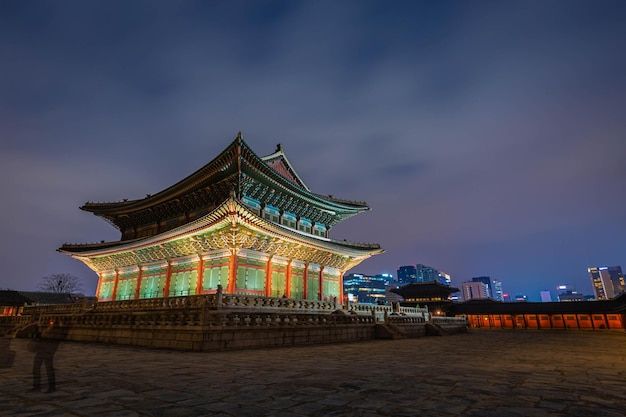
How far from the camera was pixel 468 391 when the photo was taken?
458cm

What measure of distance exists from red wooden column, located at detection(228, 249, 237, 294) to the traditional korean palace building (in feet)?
0.21

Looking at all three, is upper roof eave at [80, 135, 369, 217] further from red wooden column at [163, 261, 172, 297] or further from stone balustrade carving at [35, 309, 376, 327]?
stone balustrade carving at [35, 309, 376, 327]

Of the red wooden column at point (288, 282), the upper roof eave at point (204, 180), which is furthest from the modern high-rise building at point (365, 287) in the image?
the red wooden column at point (288, 282)

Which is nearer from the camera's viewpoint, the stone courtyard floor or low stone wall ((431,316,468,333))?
the stone courtyard floor

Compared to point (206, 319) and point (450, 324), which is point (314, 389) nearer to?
point (206, 319)

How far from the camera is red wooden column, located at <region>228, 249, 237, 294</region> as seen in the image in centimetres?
2048

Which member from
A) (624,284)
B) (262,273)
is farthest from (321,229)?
(624,284)

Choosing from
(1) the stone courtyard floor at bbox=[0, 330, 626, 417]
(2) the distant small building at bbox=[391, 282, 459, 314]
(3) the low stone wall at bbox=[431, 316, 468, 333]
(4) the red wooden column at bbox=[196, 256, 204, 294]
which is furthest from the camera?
(2) the distant small building at bbox=[391, 282, 459, 314]

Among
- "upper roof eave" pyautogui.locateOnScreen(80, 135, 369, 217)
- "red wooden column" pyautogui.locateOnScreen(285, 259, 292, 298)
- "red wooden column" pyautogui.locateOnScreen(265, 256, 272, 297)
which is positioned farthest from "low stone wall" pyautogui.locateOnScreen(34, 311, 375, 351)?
Result: "upper roof eave" pyautogui.locateOnScreen(80, 135, 369, 217)

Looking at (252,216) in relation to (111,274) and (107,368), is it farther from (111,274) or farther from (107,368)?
(111,274)

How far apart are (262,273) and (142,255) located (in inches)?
449

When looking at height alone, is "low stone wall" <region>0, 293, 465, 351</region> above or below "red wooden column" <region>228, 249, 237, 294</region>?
below

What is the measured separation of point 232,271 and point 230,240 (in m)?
2.01

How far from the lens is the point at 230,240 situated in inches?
826
